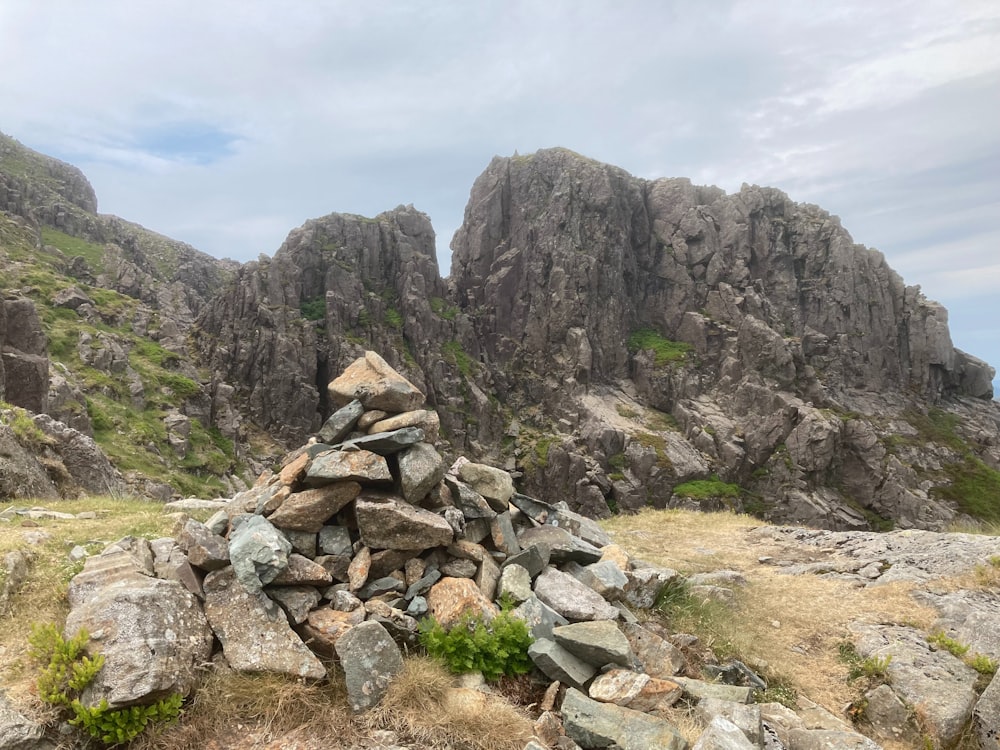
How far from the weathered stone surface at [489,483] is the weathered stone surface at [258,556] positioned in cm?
406

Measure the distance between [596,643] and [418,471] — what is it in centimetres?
388

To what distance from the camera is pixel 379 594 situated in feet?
27.1

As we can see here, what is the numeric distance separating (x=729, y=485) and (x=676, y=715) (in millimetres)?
81942

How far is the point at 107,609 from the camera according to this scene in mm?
6629

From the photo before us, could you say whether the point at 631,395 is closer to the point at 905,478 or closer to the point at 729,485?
the point at 729,485

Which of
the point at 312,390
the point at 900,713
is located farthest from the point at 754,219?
the point at 900,713

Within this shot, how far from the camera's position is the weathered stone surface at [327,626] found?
23.9 ft

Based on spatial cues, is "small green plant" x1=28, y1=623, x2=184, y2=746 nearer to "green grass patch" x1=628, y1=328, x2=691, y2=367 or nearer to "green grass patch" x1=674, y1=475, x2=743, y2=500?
"green grass patch" x1=674, y1=475, x2=743, y2=500

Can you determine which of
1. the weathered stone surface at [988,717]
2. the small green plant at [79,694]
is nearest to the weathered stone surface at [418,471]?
the small green plant at [79,694]

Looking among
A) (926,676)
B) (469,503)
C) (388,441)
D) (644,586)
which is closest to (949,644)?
(926,676)

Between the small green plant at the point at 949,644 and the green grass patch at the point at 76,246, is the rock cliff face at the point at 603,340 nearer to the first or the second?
the green grass patch at the point at 76,246

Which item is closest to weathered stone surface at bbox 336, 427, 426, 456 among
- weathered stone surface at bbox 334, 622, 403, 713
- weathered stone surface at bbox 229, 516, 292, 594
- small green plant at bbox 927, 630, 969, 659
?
weathered stone surface at bbox 229, 516, 292, 594

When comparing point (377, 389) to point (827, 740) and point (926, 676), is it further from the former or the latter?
point (926, 676)

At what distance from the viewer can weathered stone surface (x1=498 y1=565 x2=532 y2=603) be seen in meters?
8.76
